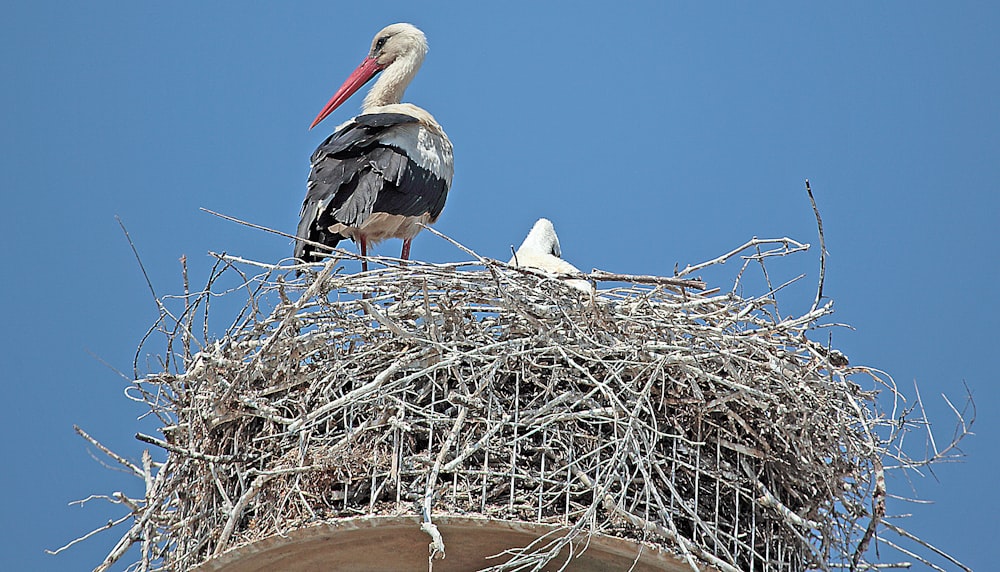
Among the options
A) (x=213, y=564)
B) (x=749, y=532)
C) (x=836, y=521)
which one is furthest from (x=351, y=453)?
(x=836, y=521)

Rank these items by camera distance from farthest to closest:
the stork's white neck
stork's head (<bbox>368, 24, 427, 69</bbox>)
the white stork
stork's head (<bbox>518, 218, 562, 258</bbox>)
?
1. stork's head (<bbox>368, 24, 427, 69</bbox>)
2. the stork's white neck
3. stork's head (<bbox>518, 218, 562, 258</bbox>)
4. the white stork

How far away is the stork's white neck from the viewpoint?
889 cm

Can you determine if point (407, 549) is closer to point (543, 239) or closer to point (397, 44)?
point (543, 239)

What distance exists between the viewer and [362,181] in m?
7.45

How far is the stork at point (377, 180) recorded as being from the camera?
7.34 meters

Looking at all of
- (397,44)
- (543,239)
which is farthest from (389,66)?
(543,239)

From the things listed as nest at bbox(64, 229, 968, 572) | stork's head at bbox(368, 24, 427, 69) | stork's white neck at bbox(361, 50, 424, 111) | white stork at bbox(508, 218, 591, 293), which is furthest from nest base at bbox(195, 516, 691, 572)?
stork's head at bbox(368, 24, 427, 69)

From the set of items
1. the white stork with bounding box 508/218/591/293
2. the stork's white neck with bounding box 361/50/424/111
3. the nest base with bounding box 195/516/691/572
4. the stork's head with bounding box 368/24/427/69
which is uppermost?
the stork's head with bounding box 368/24/427/69

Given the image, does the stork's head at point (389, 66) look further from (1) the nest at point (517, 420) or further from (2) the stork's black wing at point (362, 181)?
(1) the nest at point (517, 420)

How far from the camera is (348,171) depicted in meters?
7.46

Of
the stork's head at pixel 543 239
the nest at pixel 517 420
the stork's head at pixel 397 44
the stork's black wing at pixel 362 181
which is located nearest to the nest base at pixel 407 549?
the nest at pixel 517 420

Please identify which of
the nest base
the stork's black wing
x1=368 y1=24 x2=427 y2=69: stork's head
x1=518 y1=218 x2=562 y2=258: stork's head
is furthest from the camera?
x1=368 y1=24 x2=427 y2=69: stork's head

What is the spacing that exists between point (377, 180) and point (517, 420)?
257cm

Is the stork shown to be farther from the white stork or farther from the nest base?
the nest base
